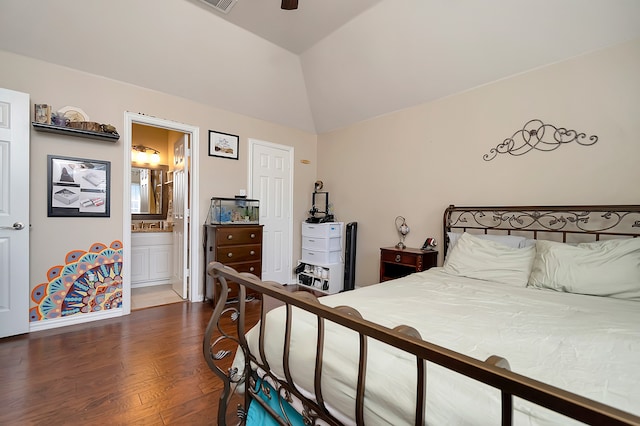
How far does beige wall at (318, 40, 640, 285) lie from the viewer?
2145 mm

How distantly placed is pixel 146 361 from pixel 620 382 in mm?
2604

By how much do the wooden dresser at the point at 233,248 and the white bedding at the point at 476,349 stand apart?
2.05m

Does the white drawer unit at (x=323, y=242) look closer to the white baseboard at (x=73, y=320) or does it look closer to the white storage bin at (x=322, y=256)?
the white storage bin at (x=322, y=256)

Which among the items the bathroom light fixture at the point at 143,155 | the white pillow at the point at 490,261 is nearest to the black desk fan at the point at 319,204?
the white pillow at the point at 490,261

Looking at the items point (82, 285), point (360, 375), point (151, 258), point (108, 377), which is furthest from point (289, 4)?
point (151, 258)

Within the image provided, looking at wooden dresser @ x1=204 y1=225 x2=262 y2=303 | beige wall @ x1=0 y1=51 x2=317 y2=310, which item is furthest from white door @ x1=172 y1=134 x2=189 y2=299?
wooden dresser @ x1=204 y1=225 x2=262 y2=303

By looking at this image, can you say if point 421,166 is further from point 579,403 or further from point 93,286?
point 93,286

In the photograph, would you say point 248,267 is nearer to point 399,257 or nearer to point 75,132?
point 399,257

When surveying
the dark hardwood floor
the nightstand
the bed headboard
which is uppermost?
the bed headboard

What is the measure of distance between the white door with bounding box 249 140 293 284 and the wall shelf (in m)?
1.63

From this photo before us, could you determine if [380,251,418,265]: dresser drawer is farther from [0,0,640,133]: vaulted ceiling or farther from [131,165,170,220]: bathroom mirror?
[131,165,170,220]: bathroom mirror

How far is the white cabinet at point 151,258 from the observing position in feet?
13.5

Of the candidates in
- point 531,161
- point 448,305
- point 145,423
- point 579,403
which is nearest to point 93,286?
point 145,423

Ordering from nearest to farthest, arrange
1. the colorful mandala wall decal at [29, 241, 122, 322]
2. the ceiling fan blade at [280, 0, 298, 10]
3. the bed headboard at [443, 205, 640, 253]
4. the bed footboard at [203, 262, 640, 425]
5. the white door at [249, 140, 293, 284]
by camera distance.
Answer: the bed footboard at [203, 262, 640, 425]
the ceiling fan blade at [280, 0, 298, 10]
the bed headboard at [443, 205, 640, 253]
the colorful mandala wall decal at [29, 241, 122, 322]
the white door at [249, 140, 293, 284]
